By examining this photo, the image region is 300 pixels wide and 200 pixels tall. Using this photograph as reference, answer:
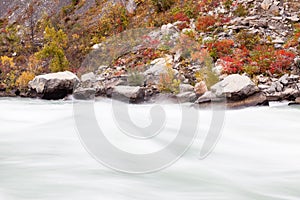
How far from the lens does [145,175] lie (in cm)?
588

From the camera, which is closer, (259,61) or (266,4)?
(259,61)

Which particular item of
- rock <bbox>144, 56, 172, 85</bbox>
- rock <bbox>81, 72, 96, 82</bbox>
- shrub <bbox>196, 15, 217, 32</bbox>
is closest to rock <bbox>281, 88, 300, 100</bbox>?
rock <bbox>144, 56, 172, 85</bbox>

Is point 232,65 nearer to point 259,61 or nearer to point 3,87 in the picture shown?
point 259,61

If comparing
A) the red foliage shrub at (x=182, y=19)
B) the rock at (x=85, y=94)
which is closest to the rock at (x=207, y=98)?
the rock at (x=85, y=94)

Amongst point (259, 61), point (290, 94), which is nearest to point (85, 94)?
point (259, 61)

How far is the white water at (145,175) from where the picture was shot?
205 inches

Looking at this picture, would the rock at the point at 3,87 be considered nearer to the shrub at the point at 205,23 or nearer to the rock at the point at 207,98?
the shrub at the point at 205,23

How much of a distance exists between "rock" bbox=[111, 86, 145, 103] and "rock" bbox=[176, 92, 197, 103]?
155 centimetres

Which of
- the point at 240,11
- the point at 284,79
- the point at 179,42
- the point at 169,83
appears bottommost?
the point at 284,79

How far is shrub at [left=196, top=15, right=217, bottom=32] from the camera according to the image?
818 inches

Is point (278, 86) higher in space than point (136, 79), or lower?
lower

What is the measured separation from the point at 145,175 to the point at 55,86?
14.4 meters

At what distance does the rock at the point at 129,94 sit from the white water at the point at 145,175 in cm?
604

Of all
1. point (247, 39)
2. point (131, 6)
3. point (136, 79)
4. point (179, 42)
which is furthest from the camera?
point (131, 6)
